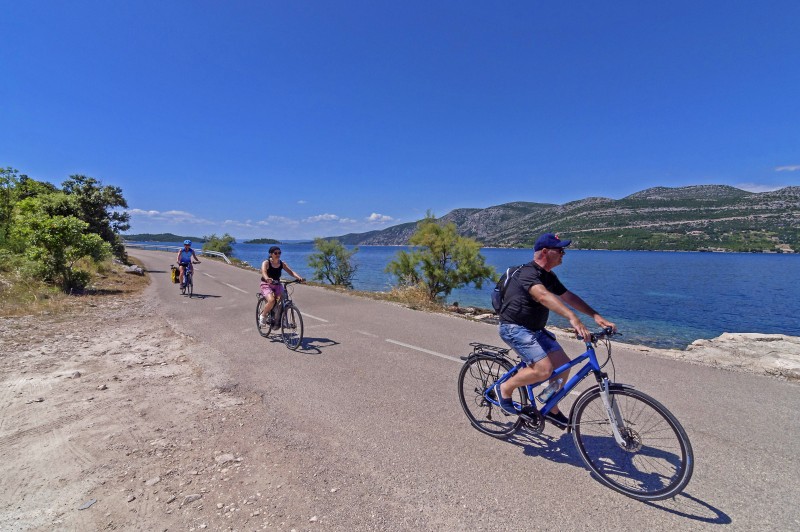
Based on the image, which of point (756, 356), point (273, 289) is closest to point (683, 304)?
point (756, 356)

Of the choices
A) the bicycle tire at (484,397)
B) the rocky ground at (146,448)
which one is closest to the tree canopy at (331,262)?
the rocky ground at (146,448)

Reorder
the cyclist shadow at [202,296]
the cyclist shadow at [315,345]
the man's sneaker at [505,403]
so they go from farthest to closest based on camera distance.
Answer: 1. the cyclist shadow at [202,296]
2. the cyclist shadow at [315,345]
3. the man's sneaker at [505,403]

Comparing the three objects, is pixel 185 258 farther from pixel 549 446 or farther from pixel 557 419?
pixel 557 419

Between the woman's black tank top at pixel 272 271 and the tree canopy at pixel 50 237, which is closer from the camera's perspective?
the woman's black tank top at pixel 272 271

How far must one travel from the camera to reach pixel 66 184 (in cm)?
2320

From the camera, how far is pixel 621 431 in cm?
322

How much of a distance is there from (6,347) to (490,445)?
27.9 feet

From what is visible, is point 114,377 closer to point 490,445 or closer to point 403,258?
point 490,445

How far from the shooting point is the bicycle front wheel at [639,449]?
2854 millimetres

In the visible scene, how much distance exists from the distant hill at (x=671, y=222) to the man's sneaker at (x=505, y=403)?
238 feet

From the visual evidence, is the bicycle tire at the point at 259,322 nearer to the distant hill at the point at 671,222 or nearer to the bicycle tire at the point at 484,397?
the bicycle tire at the point at 484,397

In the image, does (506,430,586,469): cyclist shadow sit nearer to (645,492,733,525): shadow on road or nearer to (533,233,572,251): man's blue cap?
(645,492,733,525): shadow on road

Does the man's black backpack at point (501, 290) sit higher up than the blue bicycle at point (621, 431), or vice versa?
the man's black backpack at point (501, 290)

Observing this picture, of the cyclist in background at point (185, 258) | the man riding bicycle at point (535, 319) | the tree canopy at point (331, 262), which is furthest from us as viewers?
the tree canopy at point (331, 262)
